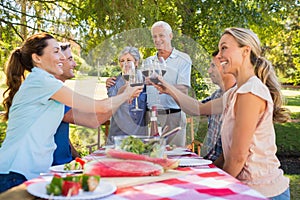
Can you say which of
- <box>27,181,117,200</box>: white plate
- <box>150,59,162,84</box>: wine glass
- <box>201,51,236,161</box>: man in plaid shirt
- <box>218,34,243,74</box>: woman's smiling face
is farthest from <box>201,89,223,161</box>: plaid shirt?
<box>27,181,117,200</box>: white plate

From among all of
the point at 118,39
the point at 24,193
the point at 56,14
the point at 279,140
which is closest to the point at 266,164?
the point at 118,39

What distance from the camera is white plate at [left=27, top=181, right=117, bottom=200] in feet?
4.17

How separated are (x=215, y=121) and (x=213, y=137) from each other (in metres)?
0.08

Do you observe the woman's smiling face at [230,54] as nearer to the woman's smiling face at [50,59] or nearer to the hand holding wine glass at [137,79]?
the hand holding wine glass at [137,79]

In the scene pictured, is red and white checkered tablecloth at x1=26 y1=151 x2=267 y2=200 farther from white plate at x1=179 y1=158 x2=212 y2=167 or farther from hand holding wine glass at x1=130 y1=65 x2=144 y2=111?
hand holding wine glass at x1=130 y1=65 x2=144 y2=111

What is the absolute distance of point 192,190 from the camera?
1413 mm

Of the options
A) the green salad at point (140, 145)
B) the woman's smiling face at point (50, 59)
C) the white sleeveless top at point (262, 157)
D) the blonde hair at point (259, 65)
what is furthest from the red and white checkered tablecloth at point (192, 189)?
the woman's smiling face at point (50, 59)

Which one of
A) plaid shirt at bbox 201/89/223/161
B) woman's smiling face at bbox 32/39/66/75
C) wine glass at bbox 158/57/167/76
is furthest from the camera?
woman's smiling face at bbox 32/39/66/75

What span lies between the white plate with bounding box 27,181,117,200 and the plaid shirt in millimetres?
601

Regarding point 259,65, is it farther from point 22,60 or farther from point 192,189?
point 22,60

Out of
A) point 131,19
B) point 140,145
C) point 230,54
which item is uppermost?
point 131,19

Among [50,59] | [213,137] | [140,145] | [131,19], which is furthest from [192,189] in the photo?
[131,19]

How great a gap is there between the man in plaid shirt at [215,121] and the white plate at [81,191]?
0.60m

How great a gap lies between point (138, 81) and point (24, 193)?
1.78ft
